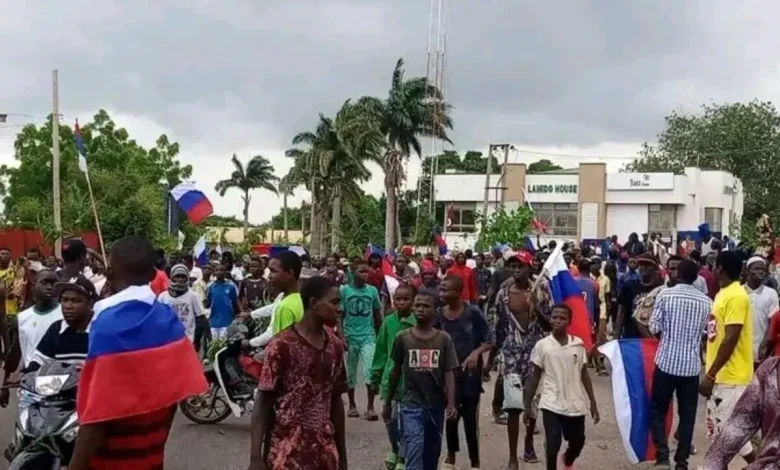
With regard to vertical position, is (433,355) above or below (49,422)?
above

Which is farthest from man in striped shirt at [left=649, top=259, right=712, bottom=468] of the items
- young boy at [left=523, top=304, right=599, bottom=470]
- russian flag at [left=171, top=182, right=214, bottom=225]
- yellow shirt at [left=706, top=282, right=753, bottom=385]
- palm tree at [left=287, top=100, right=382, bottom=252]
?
palm tree at [left=287, top=100, right=382, bottom=252]

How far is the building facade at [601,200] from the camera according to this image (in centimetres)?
5603

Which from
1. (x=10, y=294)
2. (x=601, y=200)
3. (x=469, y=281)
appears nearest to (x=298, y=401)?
(x=10, y=294)

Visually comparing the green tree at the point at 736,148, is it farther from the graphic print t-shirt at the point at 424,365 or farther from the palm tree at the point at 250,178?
the graphic print t-shirt at the point at 424,365

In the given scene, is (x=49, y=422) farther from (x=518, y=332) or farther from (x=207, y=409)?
(x=207, y=409)

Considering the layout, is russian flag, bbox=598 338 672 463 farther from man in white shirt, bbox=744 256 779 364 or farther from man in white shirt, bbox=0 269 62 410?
man in white shirt, bbox=0 269 62 410

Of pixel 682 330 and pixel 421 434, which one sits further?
pixel 682 330

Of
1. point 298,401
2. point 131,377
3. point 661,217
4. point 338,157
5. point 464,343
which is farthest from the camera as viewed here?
point 661,217

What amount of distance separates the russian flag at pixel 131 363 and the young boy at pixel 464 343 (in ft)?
14.2

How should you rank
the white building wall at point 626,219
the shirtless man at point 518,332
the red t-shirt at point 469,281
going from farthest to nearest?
the white building wall at point 626,219 → the red t-shirt at point 469,281 → the shirtless man at point 518,332

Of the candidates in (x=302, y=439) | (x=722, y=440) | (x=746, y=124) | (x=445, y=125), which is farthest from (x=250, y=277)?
(x=746, y=124)

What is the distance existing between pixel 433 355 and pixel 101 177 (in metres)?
46.5

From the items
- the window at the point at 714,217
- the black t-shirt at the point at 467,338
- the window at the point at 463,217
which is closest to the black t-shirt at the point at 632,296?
the black t-shirt at the point at 467,338

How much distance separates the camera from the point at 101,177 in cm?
5116
